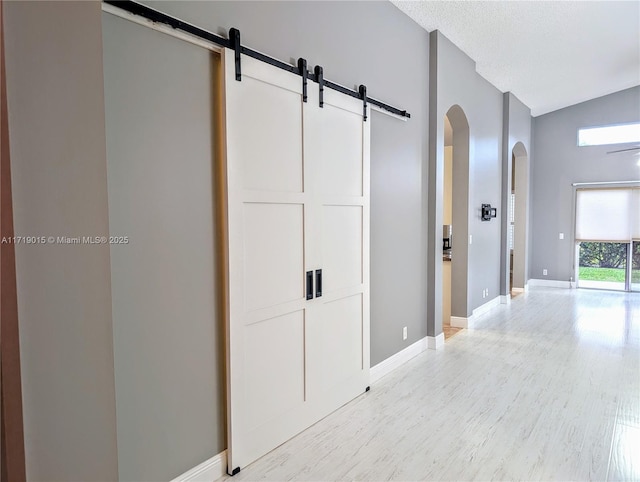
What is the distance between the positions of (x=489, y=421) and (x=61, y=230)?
9.51ft

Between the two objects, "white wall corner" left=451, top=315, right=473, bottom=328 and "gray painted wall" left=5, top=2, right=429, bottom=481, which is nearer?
"gray painted wall" left=5, top=2, right=429, bottom=481

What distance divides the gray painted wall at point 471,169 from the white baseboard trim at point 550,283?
2.66 m

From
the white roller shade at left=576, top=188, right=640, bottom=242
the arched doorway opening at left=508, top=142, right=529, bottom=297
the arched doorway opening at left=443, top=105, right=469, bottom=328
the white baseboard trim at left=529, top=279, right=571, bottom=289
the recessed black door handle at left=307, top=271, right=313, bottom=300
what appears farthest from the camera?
the white baseboard trim at left=529, top=279, right=571, bottom=289

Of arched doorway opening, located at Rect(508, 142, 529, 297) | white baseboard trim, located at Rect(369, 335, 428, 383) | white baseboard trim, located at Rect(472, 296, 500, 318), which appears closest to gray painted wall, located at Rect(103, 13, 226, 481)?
white baseboard trim, located at Rect(369, 335, 428, 383)

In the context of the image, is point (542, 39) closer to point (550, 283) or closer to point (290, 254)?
point (290, 254)

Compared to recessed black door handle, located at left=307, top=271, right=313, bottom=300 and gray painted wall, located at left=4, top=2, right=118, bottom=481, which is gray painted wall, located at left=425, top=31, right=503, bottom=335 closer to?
recessed black door handle, located at left=307, top=271, right=313, bottom=300

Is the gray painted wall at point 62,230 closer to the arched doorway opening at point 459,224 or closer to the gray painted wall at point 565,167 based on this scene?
the arched doorway opening at point 459,224

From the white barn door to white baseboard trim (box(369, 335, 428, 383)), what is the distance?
0.33 metres

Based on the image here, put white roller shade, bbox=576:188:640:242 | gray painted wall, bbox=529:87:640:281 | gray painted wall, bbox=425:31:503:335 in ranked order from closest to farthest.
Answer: gray painted wall, bbox=425:31:503:335, white roller shade, bbox=576:188:640:242, gray painted wall, bbox=529:87:640:281

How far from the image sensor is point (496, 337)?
503 cm

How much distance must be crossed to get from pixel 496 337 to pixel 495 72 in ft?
11.9

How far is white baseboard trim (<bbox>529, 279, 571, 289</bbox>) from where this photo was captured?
851 centimetres

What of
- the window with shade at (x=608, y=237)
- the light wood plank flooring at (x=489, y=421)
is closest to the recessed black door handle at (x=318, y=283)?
the light wood plank flooring at (x=489, y=421)

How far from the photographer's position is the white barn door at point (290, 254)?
7.48 feet
